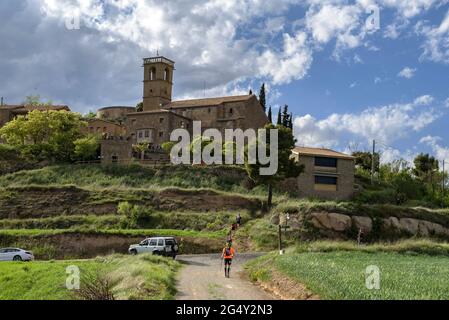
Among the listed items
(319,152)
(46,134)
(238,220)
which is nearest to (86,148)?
(46,134)

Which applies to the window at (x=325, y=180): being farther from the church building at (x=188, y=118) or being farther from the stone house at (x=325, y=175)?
the church building at (x=188, y=118)

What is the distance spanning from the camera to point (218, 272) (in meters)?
28.4

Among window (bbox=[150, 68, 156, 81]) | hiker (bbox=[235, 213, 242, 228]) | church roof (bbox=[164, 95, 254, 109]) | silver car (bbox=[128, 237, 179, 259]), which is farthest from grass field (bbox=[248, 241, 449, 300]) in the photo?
window (bbox=[150, 68, 156, 81])

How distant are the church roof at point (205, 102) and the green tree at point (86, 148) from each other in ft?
61.7

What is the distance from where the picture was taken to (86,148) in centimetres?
6769

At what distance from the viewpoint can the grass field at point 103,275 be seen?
62.9ft

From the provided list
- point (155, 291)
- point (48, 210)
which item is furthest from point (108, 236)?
point (155, 291)

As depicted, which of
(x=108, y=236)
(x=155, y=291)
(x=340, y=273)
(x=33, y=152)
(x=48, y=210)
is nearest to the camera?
(x=155, y=291)

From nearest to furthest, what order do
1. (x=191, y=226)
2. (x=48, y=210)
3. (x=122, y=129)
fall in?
(x=191, y=226)
(x=48, y=210)
(x=122, y=129)

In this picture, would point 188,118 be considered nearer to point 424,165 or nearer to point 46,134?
point 46,134

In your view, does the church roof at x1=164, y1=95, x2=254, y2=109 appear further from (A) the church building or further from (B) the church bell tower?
(B) the church bell tower
